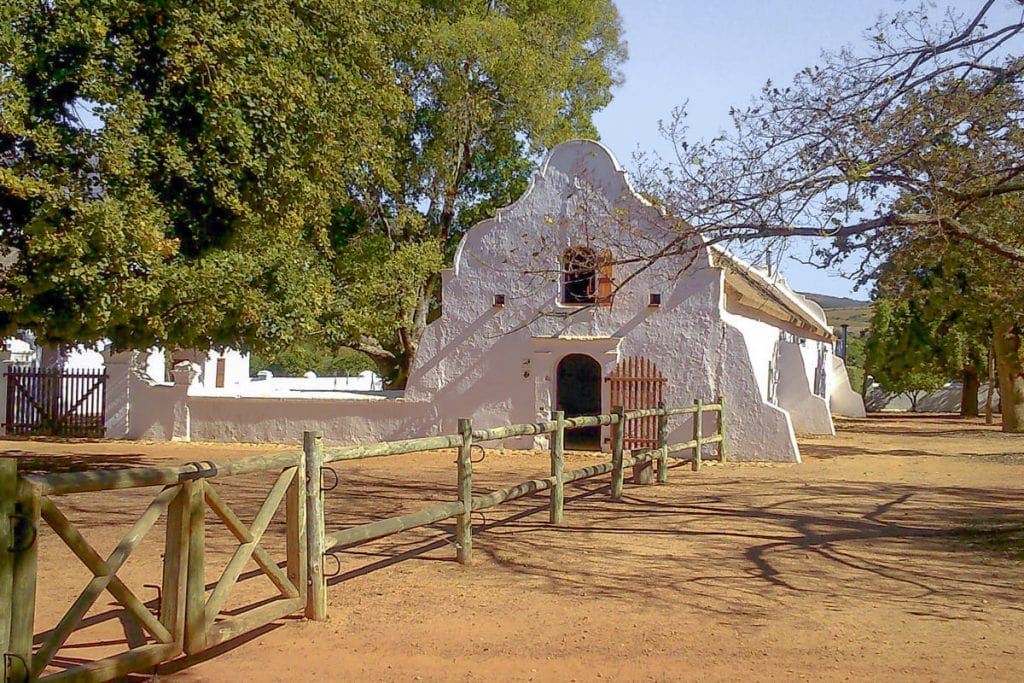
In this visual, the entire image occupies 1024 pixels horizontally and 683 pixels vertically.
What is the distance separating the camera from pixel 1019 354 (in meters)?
27.2

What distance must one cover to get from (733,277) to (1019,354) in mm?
10649

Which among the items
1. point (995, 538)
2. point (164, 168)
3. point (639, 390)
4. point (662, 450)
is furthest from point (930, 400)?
point (164, 168)

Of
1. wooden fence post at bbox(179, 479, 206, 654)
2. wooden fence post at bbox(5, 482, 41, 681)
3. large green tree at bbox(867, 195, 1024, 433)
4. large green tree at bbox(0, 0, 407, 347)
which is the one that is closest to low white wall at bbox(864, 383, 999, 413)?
large green tree at bbox(867, 195, 1024, 433)

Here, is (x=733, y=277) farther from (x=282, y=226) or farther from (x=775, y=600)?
→ (x=775, y=600)

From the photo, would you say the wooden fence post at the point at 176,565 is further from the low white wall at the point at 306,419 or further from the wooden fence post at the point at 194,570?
the low white wall at the point at 306,419

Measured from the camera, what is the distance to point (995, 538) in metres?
10.1

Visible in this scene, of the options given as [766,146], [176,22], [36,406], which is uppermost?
[176,22]

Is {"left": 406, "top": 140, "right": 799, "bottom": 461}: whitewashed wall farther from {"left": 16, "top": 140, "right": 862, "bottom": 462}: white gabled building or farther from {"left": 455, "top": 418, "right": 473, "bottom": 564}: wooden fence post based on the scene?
{"left": 455, "top": 418, "right": 473, "bottom": 564}: wooden fence post

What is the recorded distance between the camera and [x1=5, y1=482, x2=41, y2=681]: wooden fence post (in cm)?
420

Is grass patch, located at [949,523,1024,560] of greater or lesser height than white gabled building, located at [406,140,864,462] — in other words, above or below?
below

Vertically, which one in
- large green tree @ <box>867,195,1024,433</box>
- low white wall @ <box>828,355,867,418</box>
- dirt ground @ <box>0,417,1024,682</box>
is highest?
large green tree @ <box>867,195,1024,433</box>

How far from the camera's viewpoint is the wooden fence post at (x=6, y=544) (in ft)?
13.6

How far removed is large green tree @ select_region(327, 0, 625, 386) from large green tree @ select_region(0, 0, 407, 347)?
26.1 ft

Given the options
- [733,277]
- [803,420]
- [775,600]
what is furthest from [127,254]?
[803,420]
